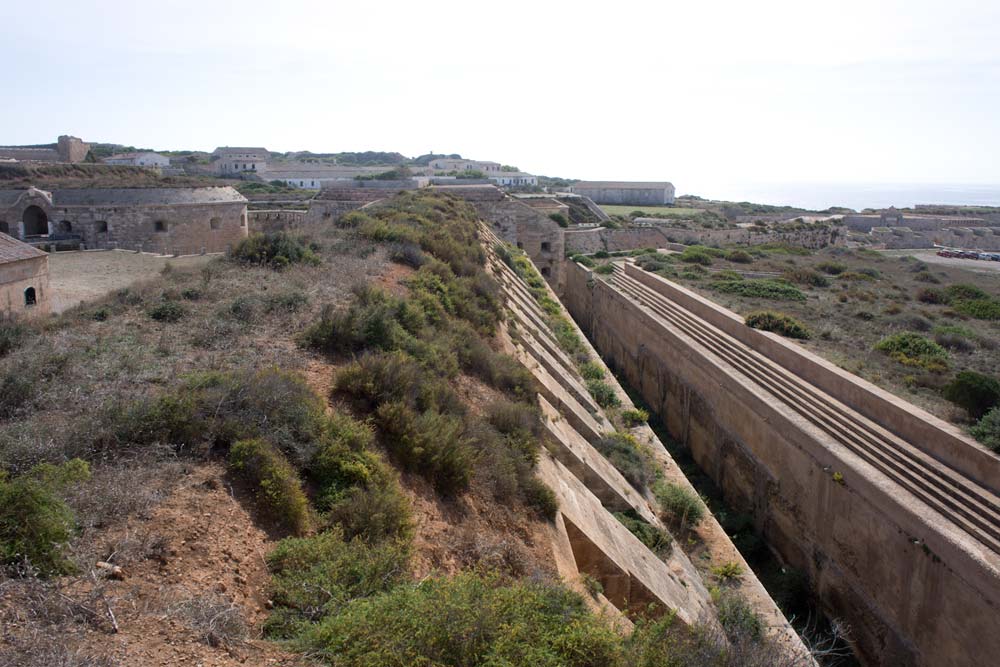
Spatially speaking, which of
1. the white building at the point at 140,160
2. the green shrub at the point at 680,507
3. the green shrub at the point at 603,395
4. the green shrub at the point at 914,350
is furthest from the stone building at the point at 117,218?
the white building at the point at 140,160

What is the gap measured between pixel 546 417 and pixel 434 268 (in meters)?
4.30

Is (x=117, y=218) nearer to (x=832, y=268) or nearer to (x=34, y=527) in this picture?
(x=34, y=527)

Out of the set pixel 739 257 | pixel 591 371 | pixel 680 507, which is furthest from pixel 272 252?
pixel 739 257

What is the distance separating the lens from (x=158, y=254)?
20875 millimetres

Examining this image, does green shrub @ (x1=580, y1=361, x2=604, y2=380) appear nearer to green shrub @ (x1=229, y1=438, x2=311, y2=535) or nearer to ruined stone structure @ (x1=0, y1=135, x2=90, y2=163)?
green shrub @ (x1=229, y1=438, x2=311, y2=535)

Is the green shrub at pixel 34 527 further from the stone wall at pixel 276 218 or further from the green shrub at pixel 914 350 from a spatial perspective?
the stone wall at pixel 276 218

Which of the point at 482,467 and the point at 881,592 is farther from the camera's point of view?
the point at 881,592

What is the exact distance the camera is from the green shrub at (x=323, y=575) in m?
3.31

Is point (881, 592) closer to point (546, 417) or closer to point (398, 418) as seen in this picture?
point (546, 417)

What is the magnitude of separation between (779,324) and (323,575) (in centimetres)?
1263

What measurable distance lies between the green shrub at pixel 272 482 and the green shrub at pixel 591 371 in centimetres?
1066

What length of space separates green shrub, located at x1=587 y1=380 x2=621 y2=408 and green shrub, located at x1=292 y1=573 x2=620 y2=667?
31.1 feet

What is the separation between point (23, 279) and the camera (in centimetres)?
1183

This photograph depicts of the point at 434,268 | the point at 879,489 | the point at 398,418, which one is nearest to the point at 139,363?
the point at 398,418
